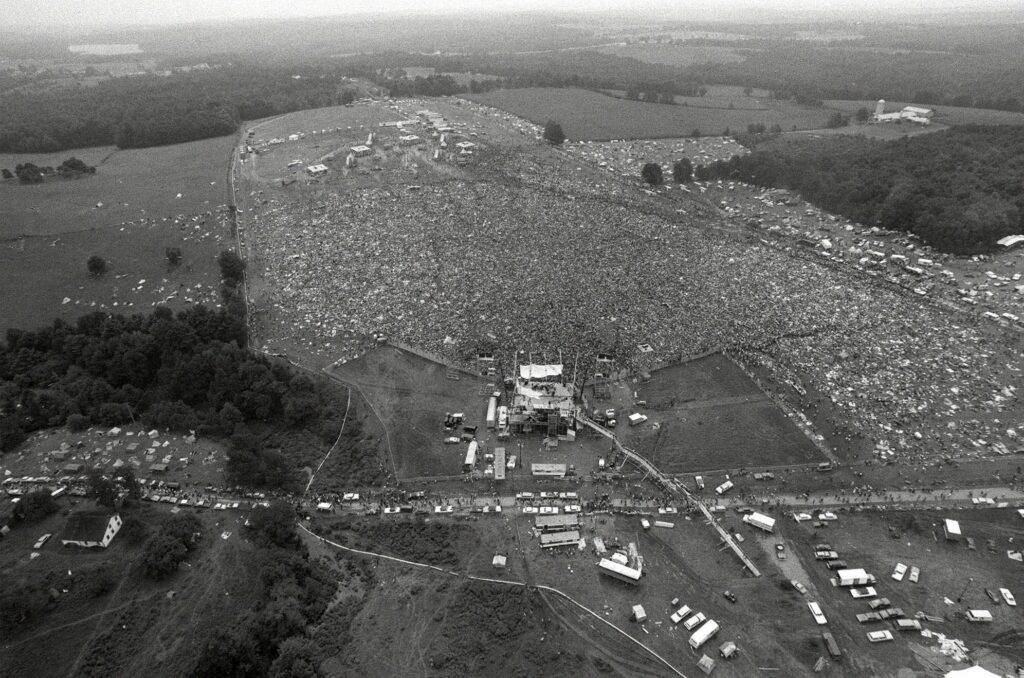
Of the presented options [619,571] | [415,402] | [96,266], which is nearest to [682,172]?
[415,402]

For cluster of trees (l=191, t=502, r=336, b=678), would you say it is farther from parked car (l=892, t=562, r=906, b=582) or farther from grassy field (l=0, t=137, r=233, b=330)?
grassy field (l=0, t=137, r=233, b=330)

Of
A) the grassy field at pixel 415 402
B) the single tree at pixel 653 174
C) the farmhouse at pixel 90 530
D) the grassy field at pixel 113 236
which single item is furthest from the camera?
the single tree at pixel 653 174

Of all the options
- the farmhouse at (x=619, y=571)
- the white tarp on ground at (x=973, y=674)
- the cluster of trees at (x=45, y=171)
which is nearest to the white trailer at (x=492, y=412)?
the farmhouse at (x=619, y=571)

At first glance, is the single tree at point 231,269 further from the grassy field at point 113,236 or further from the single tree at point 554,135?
the single tree at point 554,135

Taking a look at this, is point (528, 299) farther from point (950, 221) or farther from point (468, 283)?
point (950, 221)

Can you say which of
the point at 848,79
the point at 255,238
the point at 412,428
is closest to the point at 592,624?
the point at 412,428

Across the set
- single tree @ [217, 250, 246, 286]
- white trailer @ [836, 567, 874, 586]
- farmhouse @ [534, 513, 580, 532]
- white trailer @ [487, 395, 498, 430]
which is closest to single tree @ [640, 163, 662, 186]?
white trailer @ [487, 395, 498, 430]
